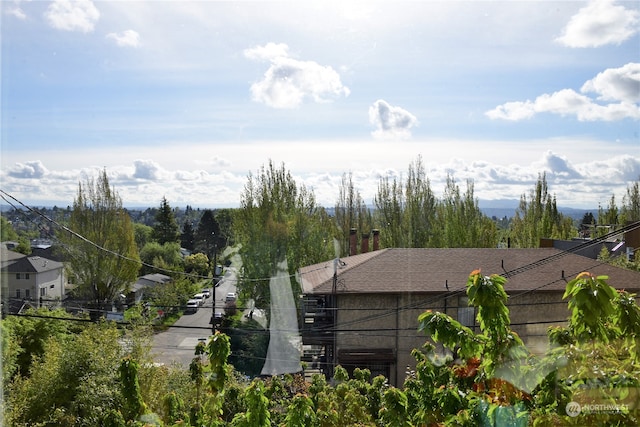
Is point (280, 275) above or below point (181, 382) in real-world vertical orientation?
above

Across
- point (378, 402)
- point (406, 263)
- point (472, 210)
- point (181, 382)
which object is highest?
point (472, 210)

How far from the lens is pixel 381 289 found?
13.1 meters

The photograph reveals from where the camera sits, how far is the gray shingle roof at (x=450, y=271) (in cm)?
1343

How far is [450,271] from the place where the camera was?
1448cm

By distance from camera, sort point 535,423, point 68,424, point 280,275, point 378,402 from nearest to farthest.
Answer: point 535,423 → point 378,402 → point 68,424 → point 280,275

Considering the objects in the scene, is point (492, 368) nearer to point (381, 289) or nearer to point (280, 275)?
point (381, 289)

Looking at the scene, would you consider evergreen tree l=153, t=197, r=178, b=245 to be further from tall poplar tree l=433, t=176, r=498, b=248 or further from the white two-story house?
tall poplar tree l=433, t=176, r=498, b=248

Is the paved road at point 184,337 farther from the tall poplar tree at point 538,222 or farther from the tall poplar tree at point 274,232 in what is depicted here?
the tall poplar tree at point 538,222

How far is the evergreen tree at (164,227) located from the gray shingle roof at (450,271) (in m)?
33.3

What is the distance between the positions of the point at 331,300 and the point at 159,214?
3755 cm

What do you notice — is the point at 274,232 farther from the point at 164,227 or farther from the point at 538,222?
the point at 164,227

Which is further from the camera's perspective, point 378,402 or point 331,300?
A: point 331,300

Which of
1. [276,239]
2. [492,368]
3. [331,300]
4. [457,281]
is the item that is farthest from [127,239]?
[492,368]

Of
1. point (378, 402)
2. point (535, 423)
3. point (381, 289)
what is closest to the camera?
point (535, 423)
